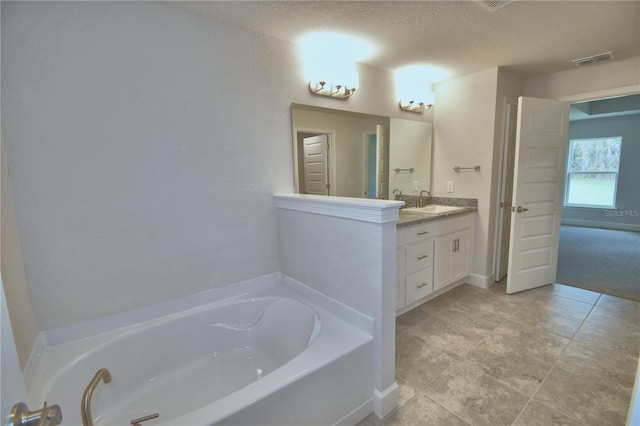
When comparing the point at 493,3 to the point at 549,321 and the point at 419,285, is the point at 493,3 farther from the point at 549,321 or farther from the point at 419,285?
the point at 549,321

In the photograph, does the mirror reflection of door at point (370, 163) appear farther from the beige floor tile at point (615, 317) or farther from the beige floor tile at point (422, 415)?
the beige floor tile at point (615, 317)

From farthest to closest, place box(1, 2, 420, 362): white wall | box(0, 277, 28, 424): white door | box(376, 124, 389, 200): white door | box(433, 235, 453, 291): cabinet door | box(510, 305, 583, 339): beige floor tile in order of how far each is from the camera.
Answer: box(376, 124, 389, 200): white door < box(433, 235, 453, 291): cabinet door < box(510, 305, 583, 339): beige floor tile < box(1, 2, 420, 362): white wall < box(0, 277, 28, 424): white door

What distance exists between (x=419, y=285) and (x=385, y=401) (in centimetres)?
122

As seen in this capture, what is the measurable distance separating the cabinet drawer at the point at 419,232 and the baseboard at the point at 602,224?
19.2 ft

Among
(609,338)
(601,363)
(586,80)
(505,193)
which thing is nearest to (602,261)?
(505,193)

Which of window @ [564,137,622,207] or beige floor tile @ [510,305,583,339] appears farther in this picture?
window @ [564,137,622,207]

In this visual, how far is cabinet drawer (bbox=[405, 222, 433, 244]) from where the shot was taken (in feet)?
7.90

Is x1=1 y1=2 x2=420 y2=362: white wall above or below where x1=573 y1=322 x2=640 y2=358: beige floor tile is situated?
above

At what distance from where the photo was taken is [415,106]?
10.3 feet

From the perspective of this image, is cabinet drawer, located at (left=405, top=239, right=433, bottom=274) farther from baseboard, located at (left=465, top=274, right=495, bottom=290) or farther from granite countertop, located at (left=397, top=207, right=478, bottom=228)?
baseboard, located at (left=465, top=274, right=495, bottom=290)

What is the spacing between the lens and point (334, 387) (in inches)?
54.6

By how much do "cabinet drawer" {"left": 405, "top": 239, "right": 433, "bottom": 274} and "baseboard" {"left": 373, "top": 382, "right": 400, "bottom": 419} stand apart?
106cm

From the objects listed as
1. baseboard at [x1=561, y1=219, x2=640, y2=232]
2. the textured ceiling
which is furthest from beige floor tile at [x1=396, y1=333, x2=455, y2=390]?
baseboard at [x1=561, y1=219, x2=640, y2=232]

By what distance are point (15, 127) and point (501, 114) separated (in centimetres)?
379
